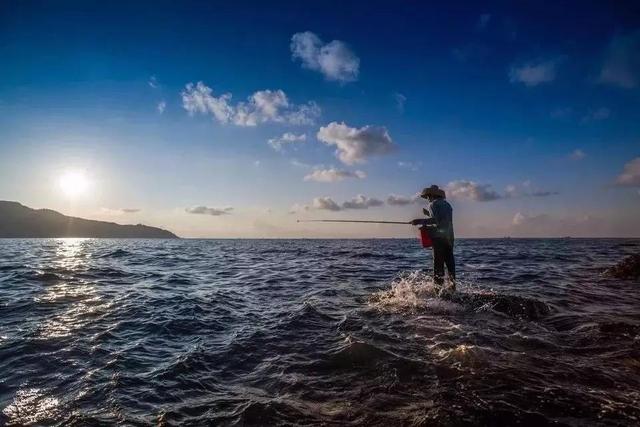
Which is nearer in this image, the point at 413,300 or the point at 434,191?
the point at 413,300

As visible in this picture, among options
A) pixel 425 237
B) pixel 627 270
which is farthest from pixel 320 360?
pixel 627 270

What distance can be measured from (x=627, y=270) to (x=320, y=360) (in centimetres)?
1891

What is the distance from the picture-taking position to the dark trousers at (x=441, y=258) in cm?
1205

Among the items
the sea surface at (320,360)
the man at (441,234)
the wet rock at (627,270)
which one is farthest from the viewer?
the wet rock at (627,270)

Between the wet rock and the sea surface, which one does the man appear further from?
the wet rock

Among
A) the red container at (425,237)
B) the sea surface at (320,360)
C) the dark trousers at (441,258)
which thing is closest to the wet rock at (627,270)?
the sea surface at (320,360)

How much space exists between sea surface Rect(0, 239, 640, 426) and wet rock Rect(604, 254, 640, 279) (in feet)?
23.9

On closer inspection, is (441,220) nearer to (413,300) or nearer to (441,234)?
(441,234)

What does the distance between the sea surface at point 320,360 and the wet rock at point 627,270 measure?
729 centimetres

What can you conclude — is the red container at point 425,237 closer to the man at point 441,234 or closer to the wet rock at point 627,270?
the man at point 441,234

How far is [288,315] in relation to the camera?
958 cm

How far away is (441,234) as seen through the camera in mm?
12039

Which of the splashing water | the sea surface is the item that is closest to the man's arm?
the splashing water

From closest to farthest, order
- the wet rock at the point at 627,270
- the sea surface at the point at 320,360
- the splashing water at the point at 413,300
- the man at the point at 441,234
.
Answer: the sea surface at the point at 320,360 → the splashing water at the point at 413,300 → the man at the point at 441,234 → the wet rock at the point at 627,270
